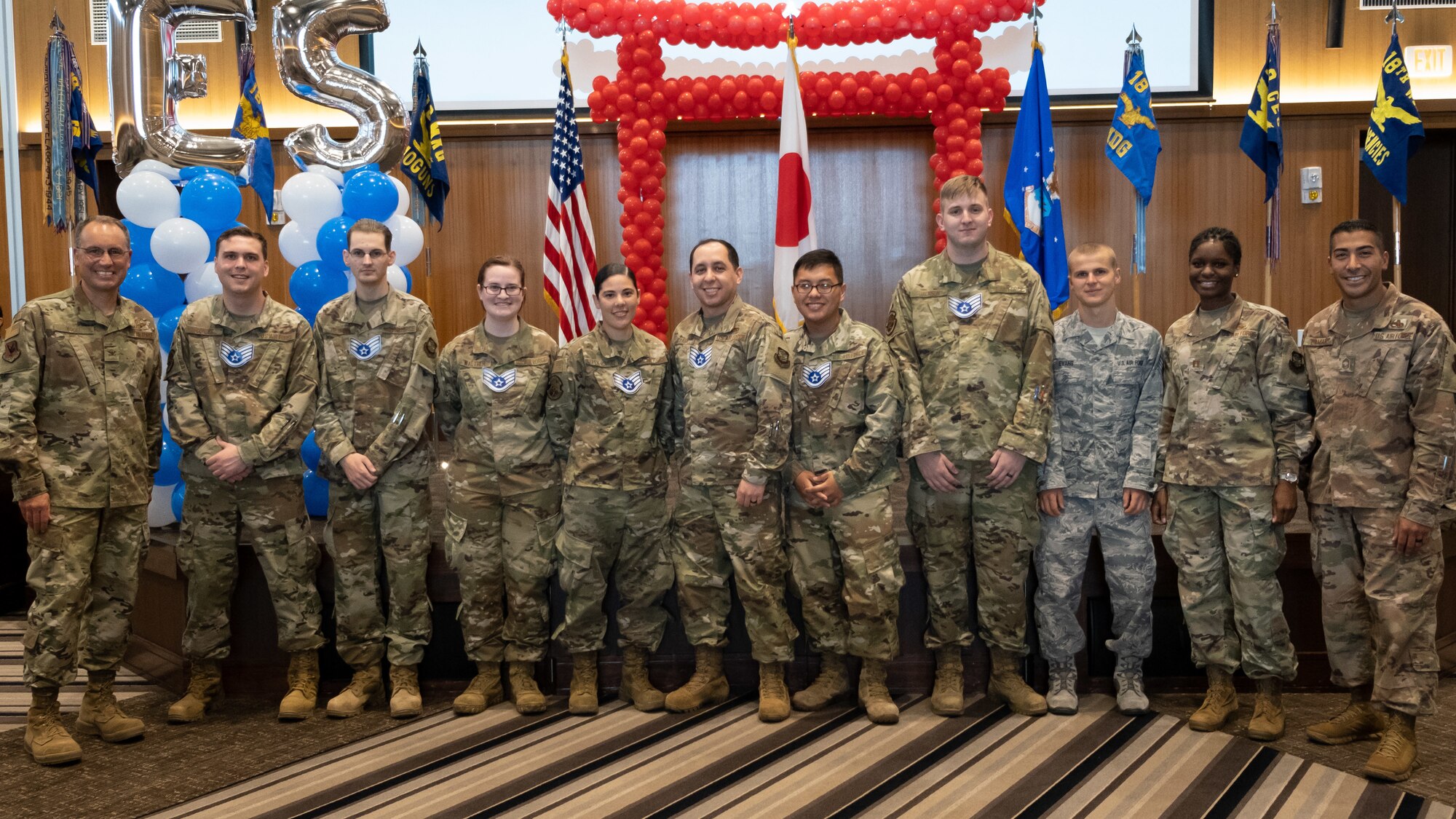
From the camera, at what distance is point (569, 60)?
268 inches

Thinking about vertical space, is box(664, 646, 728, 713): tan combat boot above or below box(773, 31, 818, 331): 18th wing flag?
below

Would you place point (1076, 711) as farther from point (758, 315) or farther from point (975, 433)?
point (758, 315)

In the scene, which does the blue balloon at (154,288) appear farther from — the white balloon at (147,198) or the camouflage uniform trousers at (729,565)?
the camouflage uniform trousers at (729,565)

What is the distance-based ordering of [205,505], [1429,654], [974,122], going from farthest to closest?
[974,122] < [205,505] < [1429,654]

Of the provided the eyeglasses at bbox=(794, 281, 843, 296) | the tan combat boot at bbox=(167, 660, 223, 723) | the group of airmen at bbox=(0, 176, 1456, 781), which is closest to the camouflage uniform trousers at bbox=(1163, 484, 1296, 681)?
the group of airmen at bbox=(0, 176, 1456, 781)

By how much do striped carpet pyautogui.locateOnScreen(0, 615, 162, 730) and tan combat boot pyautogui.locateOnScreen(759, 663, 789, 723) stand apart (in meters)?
2.24

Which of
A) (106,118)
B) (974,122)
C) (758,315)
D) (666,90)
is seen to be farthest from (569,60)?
(758,315)

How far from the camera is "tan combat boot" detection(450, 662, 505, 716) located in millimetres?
3334

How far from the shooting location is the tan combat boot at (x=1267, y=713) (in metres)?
3.03

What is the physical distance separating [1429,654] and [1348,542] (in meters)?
0.35

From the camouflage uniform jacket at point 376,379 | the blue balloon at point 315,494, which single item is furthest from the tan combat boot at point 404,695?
the blue balloon at point 315,494

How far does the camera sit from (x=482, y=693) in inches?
133

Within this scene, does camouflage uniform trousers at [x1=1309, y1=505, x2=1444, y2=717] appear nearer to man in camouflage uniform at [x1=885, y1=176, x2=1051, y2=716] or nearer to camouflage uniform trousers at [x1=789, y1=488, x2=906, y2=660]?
man in camouflage uniform at [x1=885, y1=176, x2=1051, y2=716]

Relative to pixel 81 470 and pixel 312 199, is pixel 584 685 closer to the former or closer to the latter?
pixel 81 470
